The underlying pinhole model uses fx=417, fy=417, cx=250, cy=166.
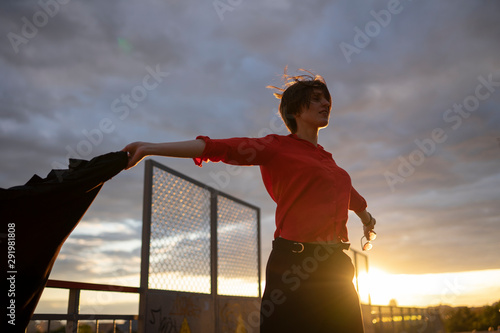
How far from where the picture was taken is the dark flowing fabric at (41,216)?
5.62 ft

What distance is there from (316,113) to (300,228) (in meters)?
0.64

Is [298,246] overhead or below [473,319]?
overhead

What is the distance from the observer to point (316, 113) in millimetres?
2156

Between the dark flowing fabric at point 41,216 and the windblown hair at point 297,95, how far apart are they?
0.92 metres

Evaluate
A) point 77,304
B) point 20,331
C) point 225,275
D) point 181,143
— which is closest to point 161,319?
point 77,304

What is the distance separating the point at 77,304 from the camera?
3617mm

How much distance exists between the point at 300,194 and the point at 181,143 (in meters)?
0.58

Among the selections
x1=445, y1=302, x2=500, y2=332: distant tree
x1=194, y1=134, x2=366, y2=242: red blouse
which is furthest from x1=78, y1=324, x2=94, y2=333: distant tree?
x1=445, y1=302, x2=500, y2=332: distant tree

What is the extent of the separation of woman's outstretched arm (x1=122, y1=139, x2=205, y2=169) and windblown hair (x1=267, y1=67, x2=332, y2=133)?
69 cm

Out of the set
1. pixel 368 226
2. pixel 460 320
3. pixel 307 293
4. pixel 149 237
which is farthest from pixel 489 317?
pixel 307 293

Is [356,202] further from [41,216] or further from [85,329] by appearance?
[85,329]

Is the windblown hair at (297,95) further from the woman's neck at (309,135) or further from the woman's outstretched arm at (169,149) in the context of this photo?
the woman's outstretched arm at (169,149)

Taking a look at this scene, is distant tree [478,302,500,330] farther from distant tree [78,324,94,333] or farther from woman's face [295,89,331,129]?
woman's face [295,89,331,129]

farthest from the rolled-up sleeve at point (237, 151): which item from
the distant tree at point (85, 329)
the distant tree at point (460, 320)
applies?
the distant tree at point (460, 320)
